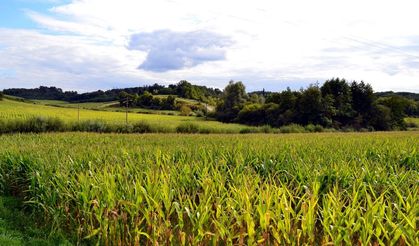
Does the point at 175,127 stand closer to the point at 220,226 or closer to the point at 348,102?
the point at 348,102

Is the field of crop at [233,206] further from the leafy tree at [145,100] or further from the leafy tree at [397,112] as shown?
the leafy tree at [145,100]

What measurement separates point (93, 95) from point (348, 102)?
7592cm

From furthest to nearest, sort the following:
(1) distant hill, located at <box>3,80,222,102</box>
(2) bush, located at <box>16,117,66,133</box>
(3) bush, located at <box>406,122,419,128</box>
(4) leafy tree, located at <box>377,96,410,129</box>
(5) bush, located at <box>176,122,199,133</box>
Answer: (1) distant hill, located at <box>3,80,222,102</box>
(3) bush, located at <box>406,122,419,128</box>
(4) leafy tree, located at <box>377,96,410,129</box>
(5) bush, located at <box>176,122,199,133</box>
(2) bush, located at <box>16,117,66,133</box>

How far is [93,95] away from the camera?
118875 millimetres

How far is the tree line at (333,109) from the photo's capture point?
198 feet

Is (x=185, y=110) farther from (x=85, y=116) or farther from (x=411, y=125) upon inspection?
(x=411, y=125)

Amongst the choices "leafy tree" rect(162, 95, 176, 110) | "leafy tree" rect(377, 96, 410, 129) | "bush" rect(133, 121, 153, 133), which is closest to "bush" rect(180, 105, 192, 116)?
"leafy tree" rect(162, 95, 176, 110)

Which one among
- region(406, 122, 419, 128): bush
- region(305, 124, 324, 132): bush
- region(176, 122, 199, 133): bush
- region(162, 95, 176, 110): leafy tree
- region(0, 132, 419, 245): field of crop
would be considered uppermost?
region(0, 132, 419, 245): field of crop

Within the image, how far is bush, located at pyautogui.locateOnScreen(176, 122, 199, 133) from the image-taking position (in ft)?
143

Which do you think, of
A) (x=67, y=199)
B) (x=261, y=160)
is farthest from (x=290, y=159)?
(x=67, y=199)

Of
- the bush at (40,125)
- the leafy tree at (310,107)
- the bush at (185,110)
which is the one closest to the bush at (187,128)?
the bush at (40,125)

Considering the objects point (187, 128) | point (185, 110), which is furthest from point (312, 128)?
point (185, 110)

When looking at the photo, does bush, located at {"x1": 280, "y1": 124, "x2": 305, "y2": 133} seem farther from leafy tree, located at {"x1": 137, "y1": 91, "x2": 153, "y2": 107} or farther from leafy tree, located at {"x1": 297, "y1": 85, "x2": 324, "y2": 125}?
leafy tree, located at {"x1": 137, "y1": 91, "x2": 153, "y2": 107}

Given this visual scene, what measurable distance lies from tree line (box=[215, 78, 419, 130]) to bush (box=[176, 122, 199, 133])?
1966 cm
